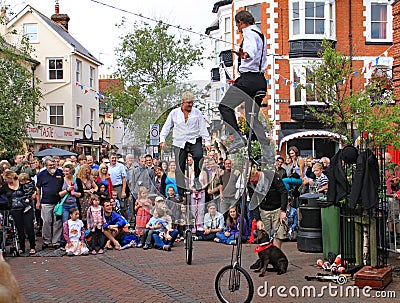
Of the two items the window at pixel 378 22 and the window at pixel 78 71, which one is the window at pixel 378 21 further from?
the window at pixel 78 71

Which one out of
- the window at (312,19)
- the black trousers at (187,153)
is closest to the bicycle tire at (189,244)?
the black trousers at (187,153)

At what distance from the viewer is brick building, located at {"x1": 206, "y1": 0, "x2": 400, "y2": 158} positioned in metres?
27.1

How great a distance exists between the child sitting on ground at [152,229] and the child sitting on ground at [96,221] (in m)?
0.86

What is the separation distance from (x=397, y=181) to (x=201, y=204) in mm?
4009

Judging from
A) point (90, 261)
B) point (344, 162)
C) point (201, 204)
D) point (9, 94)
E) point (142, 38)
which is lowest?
point (90, 261)

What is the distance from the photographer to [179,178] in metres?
7.80

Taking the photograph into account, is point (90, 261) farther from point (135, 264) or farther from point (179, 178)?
point (179, 178)

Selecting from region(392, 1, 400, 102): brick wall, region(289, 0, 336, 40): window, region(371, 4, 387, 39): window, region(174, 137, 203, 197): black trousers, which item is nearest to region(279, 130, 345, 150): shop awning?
region(289, 0, 336, 40): window

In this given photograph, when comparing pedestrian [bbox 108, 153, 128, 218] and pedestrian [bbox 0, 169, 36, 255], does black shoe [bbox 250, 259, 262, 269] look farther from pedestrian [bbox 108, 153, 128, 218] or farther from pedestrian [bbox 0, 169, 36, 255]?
pedestrian [bbox 108, 153, 128, 218]

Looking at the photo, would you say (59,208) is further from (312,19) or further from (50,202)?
(312,19)

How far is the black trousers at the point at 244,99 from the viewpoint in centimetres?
620

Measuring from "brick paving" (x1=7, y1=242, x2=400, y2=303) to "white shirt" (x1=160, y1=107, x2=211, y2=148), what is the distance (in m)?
2.06

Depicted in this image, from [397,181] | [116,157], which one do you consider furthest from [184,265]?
[116,157]

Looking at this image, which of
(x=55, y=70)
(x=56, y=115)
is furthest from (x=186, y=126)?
(x=55, y=70)
